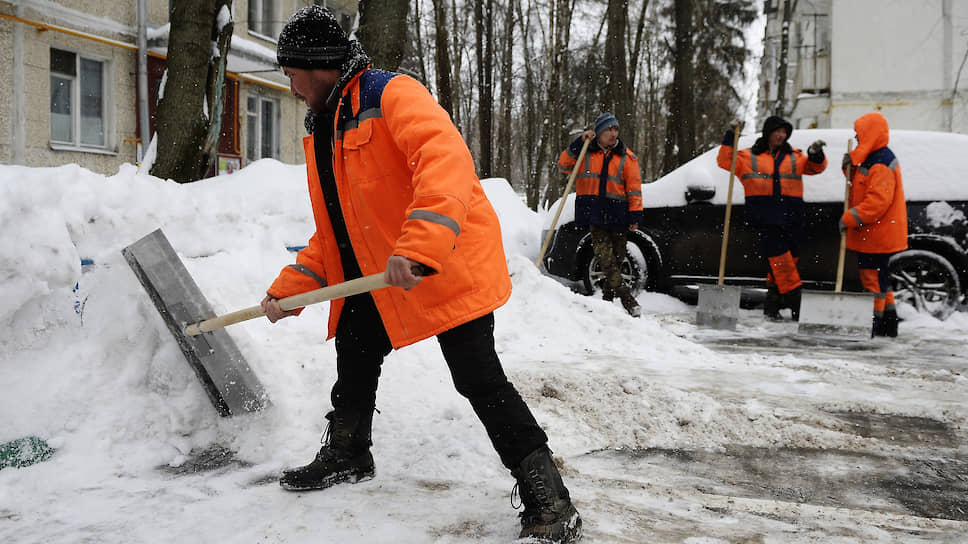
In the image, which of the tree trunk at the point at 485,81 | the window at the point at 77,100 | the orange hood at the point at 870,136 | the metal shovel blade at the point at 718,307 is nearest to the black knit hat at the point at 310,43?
the metal shovel blade at the point at 718,307

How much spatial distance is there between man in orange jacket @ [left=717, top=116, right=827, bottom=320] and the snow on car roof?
0.28 metres

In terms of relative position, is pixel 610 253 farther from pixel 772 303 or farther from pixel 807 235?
pixel 807 235

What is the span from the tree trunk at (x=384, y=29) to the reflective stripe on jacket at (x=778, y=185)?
424cm

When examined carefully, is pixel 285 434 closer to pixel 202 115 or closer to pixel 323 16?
pixel 323 16

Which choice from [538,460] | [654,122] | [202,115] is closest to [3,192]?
[538,460]

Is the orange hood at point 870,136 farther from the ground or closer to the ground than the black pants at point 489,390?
farther from the ground

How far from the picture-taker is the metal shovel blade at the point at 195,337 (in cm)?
338

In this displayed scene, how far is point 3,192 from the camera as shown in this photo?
3479 millimetres

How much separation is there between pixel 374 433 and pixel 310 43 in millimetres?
1757

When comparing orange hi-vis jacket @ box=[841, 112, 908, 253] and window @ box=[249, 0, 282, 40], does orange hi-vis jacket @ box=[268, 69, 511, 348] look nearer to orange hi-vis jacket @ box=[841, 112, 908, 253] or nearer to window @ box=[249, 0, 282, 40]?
orange hi-vis jacket @ box=[841, 112, 908, 253]

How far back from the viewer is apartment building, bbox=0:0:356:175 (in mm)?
12438

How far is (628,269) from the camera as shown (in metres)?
8.26

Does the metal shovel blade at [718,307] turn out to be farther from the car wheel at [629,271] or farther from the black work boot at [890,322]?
the black work boot at [890,322]

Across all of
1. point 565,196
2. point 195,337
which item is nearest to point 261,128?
point 565,196
